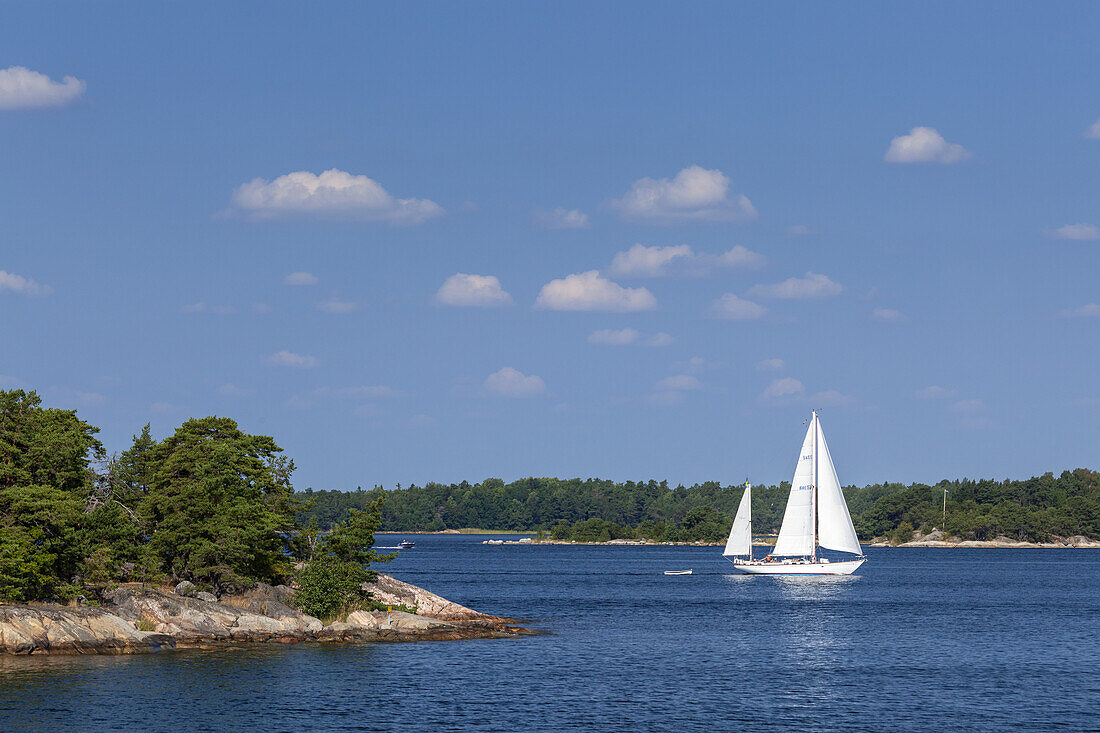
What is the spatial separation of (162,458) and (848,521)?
9384 cm

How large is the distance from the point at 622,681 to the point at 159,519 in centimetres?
3610

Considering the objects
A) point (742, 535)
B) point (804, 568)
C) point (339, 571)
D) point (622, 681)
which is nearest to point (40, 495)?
point (339, 571)

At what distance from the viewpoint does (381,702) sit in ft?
188

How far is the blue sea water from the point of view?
53812 mm

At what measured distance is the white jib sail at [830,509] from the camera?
15238cm

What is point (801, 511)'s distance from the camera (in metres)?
155

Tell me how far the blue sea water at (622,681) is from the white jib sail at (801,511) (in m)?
46.1

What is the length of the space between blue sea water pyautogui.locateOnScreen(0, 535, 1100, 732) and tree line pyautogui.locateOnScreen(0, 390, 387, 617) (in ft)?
21.7

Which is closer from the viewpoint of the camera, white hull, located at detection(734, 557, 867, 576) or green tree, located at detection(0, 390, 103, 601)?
green tree, located at detection(0, 390, 103, 601)

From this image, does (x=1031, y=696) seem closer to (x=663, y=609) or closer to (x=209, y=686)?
(x=209, y=686)

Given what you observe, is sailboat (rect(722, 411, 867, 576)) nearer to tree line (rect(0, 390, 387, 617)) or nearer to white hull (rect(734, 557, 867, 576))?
white hull (rect(734, 557, 867, 576))

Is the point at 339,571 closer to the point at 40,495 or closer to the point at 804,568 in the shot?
the point at 40,495

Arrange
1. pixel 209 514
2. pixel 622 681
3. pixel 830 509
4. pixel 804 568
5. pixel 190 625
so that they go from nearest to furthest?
pixel 622 681 < pixel 190 625 < pixel 209 514 < pixel 830 509 < pixel 804 568

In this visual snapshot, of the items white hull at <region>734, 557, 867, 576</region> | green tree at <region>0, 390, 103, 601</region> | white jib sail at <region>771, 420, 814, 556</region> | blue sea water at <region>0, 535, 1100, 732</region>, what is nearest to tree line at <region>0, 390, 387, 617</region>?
green tree at <region>0, 390, 103, 601</region>
